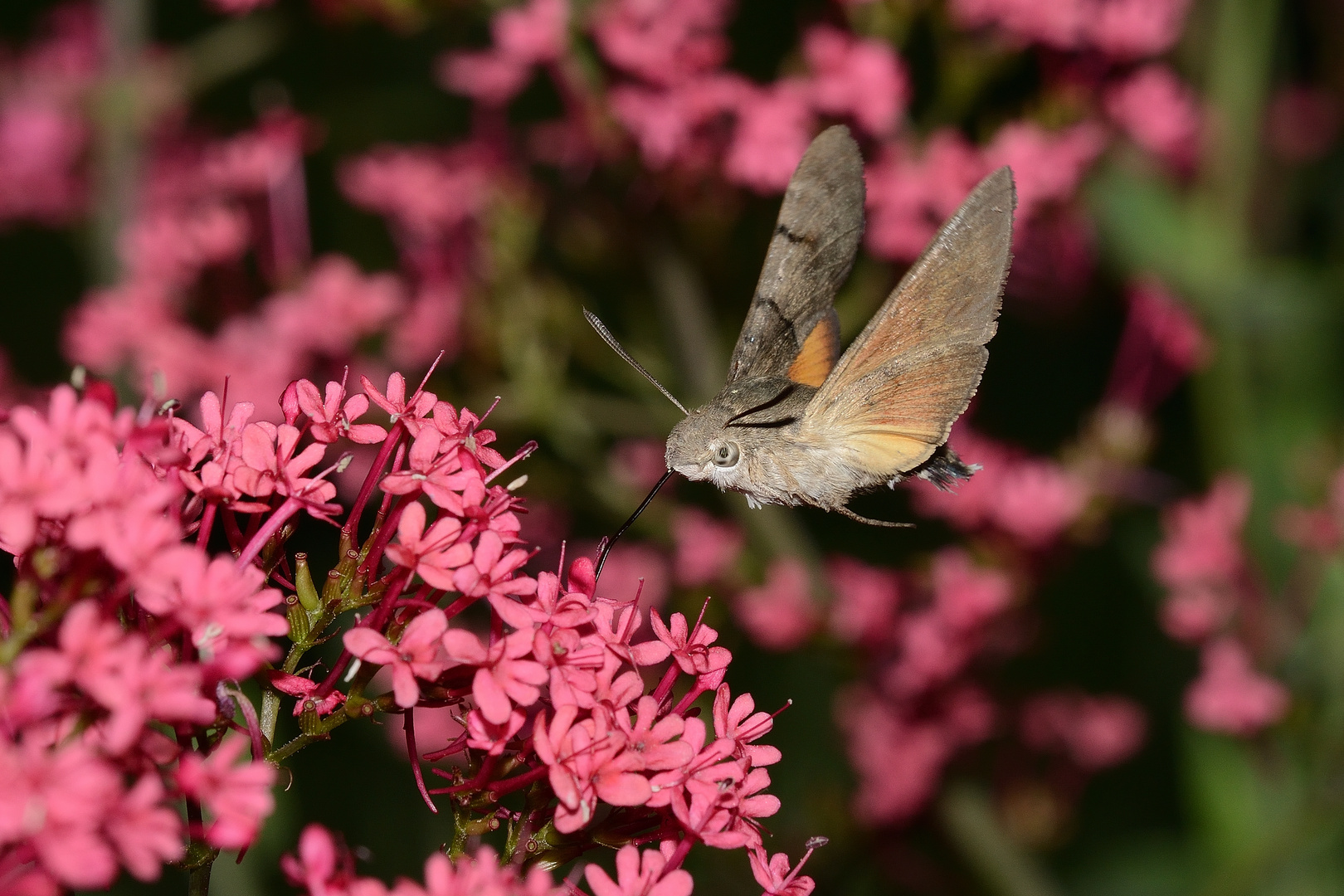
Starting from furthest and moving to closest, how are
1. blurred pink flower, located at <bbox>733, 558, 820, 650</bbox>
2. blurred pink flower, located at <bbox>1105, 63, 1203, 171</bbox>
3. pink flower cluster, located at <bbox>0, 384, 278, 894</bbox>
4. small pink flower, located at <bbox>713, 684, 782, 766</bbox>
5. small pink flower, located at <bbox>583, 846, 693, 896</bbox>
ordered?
1. blurred pink flower, located at <bbox>1105, 63, 1203, 171</bbox>
2. blurred pink flower, located at <bbox>733, 558, 820, 650</bbox>
3. small pink flower, located at <bbox>713, 684, 782, 766</bbox>
4. small pink flower, located at <bbox>583, 846, 693, 896</bbox>
5. pink flower cluster, located at <bbox>0, 384, 278, 894</bbox>

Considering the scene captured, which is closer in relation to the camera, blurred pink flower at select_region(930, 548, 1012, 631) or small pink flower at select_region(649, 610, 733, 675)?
small pink flower at select_region(649, 610, 733, 675)

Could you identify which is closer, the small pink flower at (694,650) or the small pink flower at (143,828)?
the small pink flower at (143,828)

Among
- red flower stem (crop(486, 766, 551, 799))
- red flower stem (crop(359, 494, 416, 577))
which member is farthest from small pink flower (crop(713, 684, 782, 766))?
red flower stem (crop(359, 494, 416, 577))

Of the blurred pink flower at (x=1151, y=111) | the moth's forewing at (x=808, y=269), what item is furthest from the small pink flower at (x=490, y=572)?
the blurred pink flower at (x=1151, y=111)

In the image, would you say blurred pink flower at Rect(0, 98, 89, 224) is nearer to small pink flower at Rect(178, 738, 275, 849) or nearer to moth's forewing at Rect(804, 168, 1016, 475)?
moth's forewing at Rect(804, 168, 1016, 475)

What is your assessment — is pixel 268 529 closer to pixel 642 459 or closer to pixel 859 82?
pixel 859 82

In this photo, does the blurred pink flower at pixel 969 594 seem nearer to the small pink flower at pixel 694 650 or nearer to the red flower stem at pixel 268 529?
the small pink flower at pixel 694 650
